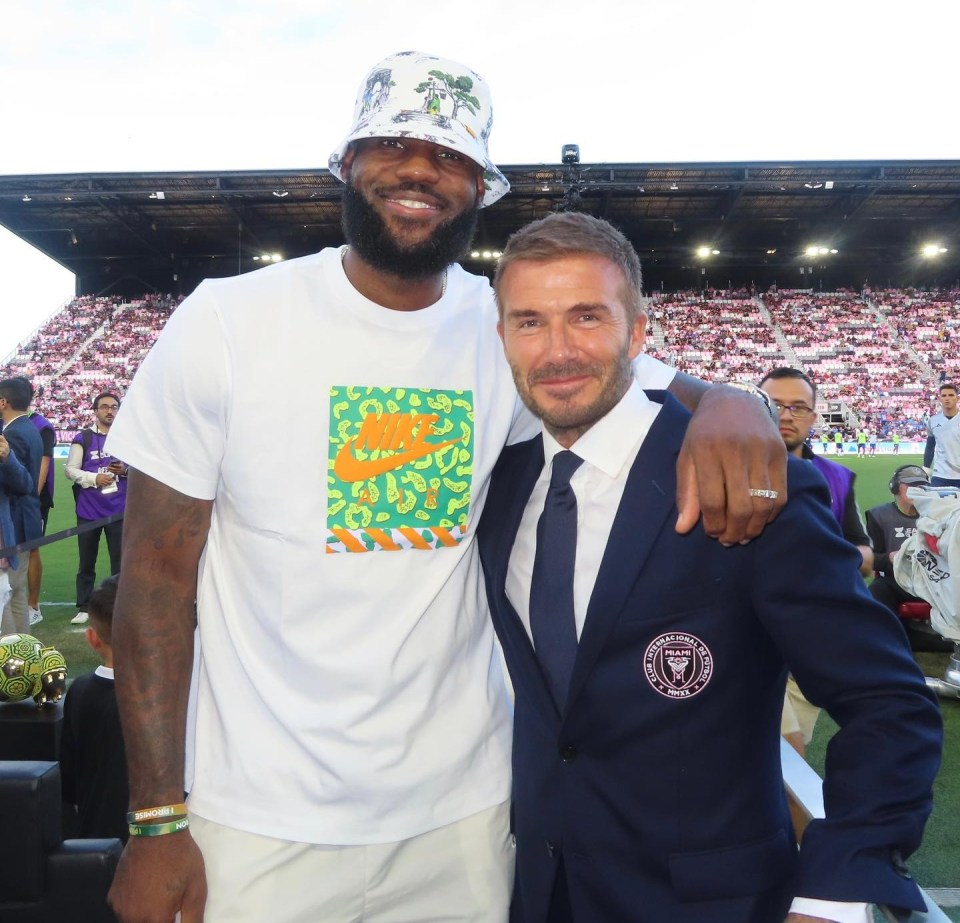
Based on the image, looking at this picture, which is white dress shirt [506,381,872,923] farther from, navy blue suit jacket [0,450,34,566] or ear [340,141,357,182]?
navy blue suit jacket [0,450,34,566]

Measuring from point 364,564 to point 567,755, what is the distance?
0.53m

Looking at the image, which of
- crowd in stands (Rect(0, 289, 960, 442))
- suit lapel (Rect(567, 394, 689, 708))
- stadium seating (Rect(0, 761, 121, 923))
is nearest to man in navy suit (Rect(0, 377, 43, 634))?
stadium seating (Rect(0, 761, 121, 923))

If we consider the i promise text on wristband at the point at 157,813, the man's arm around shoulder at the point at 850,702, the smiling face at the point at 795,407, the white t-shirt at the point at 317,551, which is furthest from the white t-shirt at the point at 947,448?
the i promise text on wristband at the point at 157,813

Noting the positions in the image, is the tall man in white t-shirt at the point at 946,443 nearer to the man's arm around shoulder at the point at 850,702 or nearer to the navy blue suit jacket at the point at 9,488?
the navy blue suit jacket at the point at 9,488

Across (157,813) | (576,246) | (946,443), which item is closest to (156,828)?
(157,813)

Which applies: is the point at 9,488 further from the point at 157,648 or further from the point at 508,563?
the point at 508,563

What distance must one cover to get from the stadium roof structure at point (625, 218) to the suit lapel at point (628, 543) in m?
26.0

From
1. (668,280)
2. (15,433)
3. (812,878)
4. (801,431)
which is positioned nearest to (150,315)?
(668,280)

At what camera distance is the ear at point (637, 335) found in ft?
5.57

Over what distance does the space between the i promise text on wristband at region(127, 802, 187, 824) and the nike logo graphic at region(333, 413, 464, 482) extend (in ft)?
2.34

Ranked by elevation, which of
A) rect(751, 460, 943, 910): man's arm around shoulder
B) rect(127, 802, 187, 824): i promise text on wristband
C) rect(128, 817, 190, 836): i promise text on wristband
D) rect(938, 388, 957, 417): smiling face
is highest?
rect(938, 388, 957, 417): smiling face

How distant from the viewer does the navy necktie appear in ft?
4.93

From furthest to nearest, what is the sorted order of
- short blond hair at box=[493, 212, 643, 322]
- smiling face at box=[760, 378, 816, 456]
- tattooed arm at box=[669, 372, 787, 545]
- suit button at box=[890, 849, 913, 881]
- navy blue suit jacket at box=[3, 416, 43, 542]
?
navy blue suit jacket at box=[3, 416, 43, 542] → smiling face at box=[760, 378, 816, 456] → short blond hair at box=[493, 212, 643, 322] → tattooed arm at box=[669, 372, 787, 545] → suit button at box=[890, 849, 913, 881]

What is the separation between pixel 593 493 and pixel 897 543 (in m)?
6.15
